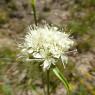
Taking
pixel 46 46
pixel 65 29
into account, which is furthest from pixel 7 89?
pixel 46 46

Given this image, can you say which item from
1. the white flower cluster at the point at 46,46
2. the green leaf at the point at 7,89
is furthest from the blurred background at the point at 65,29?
the white flower cluster at the point at 46,46

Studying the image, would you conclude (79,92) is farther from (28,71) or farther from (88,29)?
(88,29)

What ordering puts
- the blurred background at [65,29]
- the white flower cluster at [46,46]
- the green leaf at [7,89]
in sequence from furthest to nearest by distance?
the blurred background at [65,29] → the green leaf at [7,89] → the white flower cluster at [46,46]

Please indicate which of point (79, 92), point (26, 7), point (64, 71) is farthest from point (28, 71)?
point (26, 7)

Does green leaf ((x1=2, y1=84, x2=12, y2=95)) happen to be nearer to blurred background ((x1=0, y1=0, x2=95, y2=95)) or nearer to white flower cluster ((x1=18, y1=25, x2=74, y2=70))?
blurred background ((x1=0, y1=0, x2=95, y2=95))

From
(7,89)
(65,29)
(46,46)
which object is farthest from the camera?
(7,89)

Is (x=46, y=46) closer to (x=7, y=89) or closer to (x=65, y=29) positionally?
(x=65, y=29)

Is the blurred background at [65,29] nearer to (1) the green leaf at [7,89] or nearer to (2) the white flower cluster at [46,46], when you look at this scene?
(1) the green leaf at [7,89]
